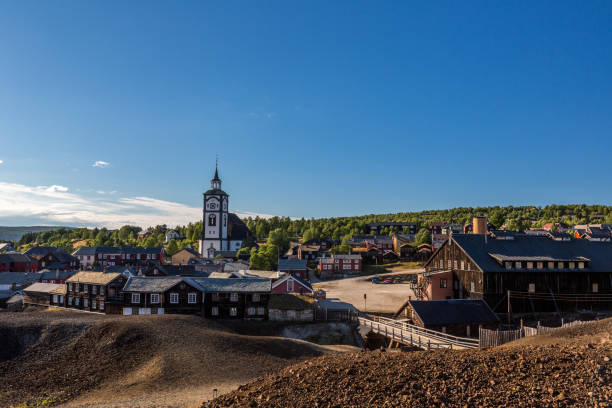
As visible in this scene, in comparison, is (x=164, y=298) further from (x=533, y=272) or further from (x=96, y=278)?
(x=533, y=272)

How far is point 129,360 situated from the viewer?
103ft

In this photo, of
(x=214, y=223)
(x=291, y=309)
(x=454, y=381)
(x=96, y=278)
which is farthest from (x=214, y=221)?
(x=454, y=381)

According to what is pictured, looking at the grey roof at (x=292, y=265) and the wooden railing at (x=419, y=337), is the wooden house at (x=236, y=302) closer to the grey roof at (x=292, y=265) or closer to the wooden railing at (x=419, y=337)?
the wooden railing at (x=419, y=337)

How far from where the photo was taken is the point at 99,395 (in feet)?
82.0

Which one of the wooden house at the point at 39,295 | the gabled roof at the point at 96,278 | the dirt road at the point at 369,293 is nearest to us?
the gabled roof at the point at 96,278

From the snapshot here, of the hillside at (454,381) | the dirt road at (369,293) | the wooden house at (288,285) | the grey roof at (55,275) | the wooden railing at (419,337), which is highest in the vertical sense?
the hillside at (454,381)

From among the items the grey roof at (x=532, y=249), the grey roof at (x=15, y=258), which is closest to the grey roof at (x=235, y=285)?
the grey roof at (x=532, y=249)

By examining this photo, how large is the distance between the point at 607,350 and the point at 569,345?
203 centimetres

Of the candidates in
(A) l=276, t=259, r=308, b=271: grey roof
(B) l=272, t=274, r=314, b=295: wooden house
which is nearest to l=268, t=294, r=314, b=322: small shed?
(B) l=272, t=274, r=314, b=295: wooden house

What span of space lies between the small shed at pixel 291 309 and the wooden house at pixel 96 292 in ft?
66.1

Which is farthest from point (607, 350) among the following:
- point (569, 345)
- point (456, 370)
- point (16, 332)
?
point (16, 332)

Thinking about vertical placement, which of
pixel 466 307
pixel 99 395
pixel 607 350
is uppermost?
pixel 607 350

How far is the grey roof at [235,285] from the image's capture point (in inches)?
2003

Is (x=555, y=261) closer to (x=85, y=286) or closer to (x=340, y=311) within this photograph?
(x=340, y=311)
